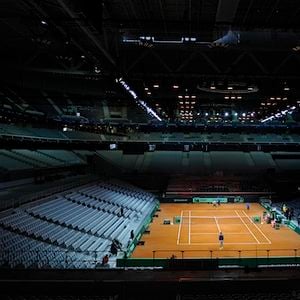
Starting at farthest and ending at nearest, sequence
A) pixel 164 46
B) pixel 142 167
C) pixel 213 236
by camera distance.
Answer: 1. pixel 142 167
2. pixel 213 236
3. pixel 164 46

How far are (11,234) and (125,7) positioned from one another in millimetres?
9890

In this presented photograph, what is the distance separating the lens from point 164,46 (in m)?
19.4

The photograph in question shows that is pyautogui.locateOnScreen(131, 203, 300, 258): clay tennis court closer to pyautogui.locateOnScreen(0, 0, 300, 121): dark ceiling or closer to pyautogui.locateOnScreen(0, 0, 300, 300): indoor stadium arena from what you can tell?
pyautogui.locateOnScreen(0, 0, 300, 300): indoor stadium arena

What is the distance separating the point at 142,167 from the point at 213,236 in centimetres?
2454

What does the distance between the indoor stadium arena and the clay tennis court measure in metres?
0.13

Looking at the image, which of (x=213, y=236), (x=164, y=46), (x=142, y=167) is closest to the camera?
(x=164, y=46)

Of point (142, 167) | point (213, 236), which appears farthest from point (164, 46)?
point (142, 167)

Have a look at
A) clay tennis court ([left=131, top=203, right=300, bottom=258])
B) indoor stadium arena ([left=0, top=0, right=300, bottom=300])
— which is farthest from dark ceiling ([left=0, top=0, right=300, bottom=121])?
clay tennis court ([left=131, top=203, right=300, bottom=258])

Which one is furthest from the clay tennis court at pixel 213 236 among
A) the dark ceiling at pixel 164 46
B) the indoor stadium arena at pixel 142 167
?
the dark ceiling at pixel 164 46

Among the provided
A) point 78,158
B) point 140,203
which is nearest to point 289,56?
point 140,203

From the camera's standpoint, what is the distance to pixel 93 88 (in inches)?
1315

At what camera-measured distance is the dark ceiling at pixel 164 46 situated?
13.0 meters

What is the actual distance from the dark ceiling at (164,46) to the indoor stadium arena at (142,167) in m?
0.08

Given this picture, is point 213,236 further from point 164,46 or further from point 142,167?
point 142,167
